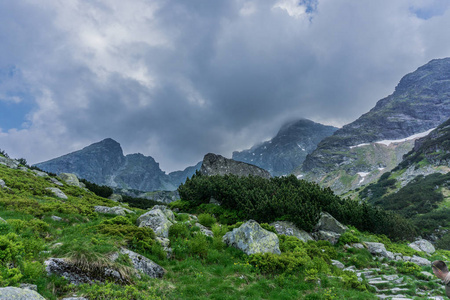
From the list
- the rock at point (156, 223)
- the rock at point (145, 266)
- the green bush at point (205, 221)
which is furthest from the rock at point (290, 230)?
the rock at point (145, 266)

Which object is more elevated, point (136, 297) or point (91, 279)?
point (91, 279)

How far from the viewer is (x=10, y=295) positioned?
4.59 meters

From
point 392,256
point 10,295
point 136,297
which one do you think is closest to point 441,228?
point 392,256

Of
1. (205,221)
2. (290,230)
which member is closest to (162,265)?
(205,221)

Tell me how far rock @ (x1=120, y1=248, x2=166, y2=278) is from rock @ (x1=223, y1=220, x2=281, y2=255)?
5.67 m

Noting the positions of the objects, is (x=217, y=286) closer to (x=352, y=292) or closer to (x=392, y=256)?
(x=352, y=292)

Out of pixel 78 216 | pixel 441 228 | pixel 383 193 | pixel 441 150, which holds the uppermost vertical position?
pixel 441 150

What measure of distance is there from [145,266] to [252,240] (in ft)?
23.1

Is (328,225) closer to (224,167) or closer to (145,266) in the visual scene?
(145,266)

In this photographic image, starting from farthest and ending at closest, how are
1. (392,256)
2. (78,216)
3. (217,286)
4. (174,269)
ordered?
(392,256), (78,216), (174,269), (217,286)

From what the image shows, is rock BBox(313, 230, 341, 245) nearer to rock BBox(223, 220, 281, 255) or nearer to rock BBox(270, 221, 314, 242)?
rock BBox(270, 221, 314, 242)

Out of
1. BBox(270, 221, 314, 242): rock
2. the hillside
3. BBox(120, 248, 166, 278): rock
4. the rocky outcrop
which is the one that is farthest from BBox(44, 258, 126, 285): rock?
the rocky outcrop

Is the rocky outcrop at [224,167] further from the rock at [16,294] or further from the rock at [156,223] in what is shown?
the rock at [16,294]

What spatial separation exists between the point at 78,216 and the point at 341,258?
21351 millimetres
